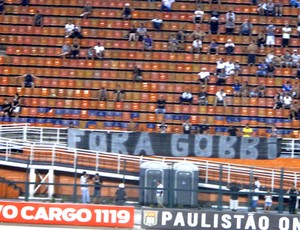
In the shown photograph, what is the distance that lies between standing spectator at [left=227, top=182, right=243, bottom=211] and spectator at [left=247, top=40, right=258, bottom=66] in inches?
313

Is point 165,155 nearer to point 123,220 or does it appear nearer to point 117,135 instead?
point 117,135

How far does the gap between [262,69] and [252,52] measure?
2.91 feet

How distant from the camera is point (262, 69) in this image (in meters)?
37.2

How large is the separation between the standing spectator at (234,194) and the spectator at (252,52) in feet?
26.1

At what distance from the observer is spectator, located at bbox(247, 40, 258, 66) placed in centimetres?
3744

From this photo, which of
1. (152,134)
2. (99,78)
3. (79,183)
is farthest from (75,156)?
(99,78)

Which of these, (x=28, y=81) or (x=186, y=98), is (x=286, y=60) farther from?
(x=28, y=81)

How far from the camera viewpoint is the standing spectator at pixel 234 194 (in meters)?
29.3

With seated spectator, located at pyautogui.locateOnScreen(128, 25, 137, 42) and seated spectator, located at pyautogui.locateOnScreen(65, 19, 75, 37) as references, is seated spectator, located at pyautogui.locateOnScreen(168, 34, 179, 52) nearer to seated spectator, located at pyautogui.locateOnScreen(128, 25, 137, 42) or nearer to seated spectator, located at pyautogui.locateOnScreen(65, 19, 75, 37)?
seated spectator, located at pyautogui.locateOnScreen(128, 25, 137, 42)

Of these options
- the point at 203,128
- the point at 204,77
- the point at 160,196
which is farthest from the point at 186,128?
the point at 160,196

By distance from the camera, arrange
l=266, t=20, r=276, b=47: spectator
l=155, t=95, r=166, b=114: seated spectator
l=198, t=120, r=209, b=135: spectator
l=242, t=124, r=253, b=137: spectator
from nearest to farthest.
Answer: l=242, t=124, r=253, b=137: spectator
l=198, t=120, r=209, b=135: spectator
l=155, t=95, r=166, b=114: seated spectator
l=266, t=20, r=276, b=47: spectator

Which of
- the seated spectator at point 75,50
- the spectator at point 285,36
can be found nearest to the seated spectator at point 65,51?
the seated spectator at point 75,50

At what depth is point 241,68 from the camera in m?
37.3

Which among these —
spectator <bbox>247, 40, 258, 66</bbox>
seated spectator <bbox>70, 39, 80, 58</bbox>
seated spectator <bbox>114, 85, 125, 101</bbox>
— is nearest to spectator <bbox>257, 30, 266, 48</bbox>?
spectator <bbox>247, 40, 258, 66</bbox>
